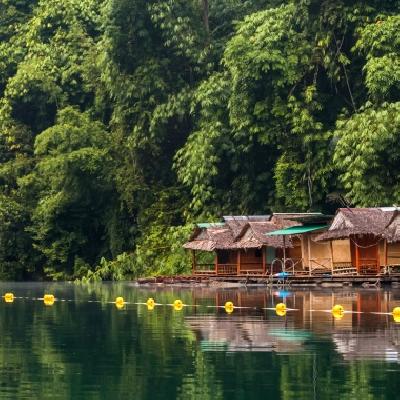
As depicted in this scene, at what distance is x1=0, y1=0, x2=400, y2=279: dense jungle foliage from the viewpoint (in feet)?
152

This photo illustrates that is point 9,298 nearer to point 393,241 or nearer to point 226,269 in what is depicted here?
point 226,269

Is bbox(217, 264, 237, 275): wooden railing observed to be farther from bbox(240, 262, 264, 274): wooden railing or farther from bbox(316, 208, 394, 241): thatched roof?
bbox(316, 208, 394, 241): thatched roof

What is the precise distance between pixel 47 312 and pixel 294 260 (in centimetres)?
1739

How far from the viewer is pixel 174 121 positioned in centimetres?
5416

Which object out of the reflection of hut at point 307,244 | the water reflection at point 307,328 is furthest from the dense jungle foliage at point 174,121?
the water reflection at point 307,328

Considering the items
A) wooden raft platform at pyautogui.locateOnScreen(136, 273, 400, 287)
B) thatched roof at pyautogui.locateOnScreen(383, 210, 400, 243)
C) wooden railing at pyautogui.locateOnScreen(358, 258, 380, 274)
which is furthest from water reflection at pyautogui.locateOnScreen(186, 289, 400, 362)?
wooden railing at pyautogui.locateOnScreen(358, 258, 380, 274)

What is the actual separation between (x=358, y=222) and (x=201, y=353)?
21.9m

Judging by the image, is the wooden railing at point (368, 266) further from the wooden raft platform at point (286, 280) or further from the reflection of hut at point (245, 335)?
the reflection of hut at point (245, 335)

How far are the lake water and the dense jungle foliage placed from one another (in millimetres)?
18323

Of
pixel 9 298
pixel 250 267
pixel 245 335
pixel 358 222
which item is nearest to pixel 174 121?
pixel 250 267

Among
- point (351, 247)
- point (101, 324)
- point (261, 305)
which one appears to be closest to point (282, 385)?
point (101, 324)

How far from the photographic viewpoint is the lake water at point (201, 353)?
1389 centimetres

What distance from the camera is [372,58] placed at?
43531 millimetres

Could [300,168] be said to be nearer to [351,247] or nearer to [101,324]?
[351,247]
